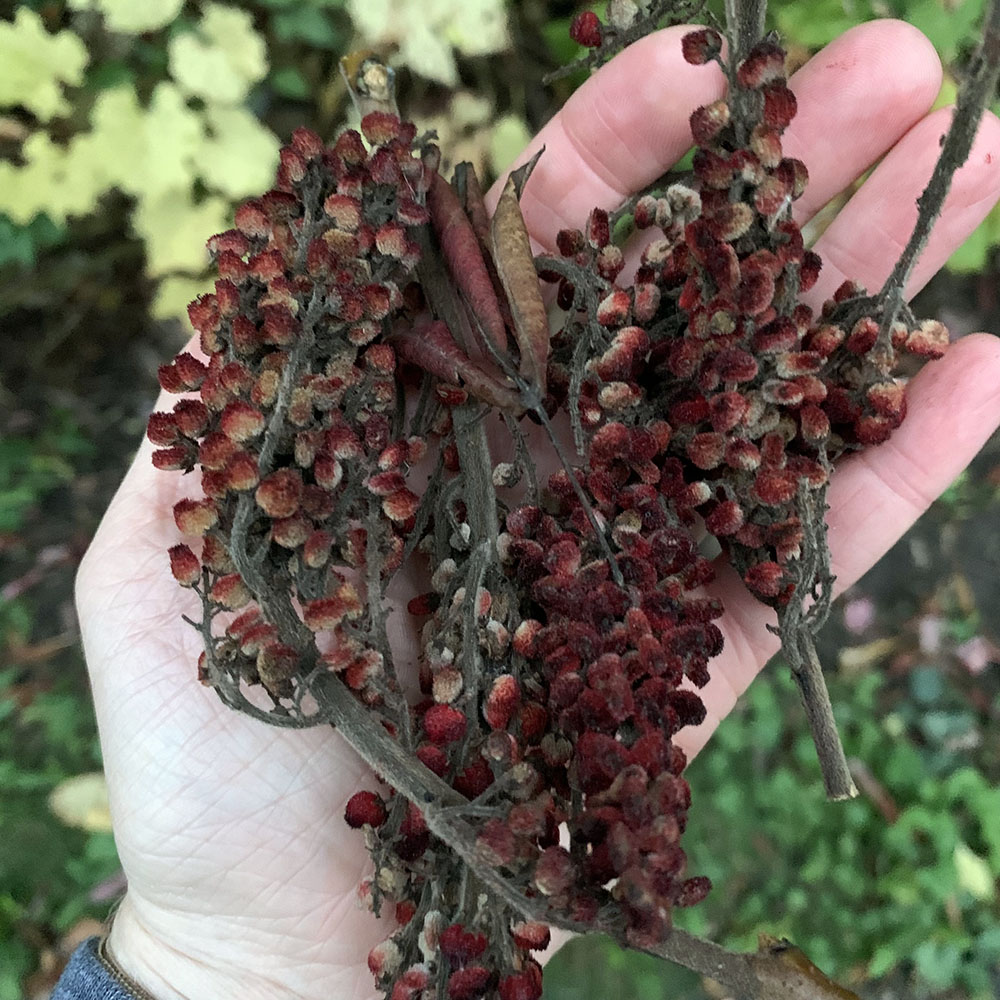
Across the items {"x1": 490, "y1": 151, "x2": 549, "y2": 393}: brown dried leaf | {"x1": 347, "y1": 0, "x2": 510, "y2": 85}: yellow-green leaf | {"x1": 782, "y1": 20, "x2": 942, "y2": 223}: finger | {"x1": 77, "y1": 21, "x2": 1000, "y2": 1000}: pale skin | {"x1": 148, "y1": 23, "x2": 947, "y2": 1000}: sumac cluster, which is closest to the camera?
{"x1": 148, "y1": 23, "x2": 947, "y2": 1000}: sumac cluster

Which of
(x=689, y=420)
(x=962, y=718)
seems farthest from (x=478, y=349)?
(x=962, y=718)

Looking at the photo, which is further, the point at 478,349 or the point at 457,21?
the point at 457,21

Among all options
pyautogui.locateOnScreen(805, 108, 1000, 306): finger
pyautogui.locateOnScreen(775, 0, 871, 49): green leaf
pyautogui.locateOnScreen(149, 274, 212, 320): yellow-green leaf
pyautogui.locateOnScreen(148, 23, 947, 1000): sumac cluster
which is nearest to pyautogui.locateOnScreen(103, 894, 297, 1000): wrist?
pyautogui.locateOnScreen(148, 23, 947, 1000): sumac cluster

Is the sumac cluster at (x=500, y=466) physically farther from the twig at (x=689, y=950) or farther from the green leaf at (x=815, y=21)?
the green leaf at (x=815, y=21)

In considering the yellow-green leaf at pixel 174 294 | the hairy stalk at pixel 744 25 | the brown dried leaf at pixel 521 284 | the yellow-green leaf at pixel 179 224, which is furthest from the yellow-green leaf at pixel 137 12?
the hairy stalk at pixel 744 25

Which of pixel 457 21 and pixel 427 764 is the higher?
pixel 457 21

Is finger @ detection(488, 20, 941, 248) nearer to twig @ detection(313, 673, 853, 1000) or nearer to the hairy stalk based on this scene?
the hairy stalk

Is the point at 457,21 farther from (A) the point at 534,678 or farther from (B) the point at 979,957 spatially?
(B) the point at 979,957

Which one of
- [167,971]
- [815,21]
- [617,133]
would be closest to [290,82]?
[617,133]
